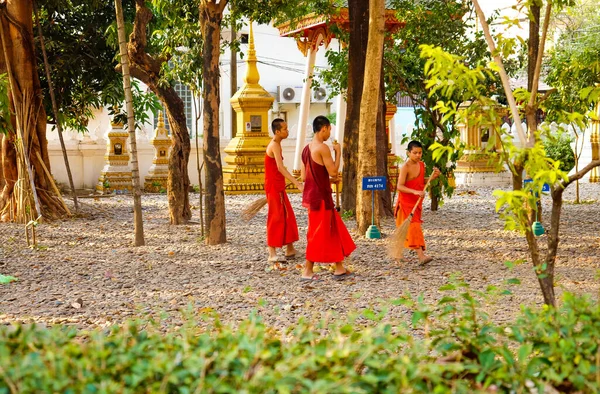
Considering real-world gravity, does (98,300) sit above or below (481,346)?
below

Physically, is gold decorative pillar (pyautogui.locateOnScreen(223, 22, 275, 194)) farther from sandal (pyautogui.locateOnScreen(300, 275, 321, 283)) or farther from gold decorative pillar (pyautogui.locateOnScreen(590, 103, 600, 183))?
sandal (pyautogui.locateOnScreen(300, 275, 321, 283))

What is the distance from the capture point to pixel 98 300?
298 inches

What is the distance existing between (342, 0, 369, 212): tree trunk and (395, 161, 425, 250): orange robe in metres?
3.97

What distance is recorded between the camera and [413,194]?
30.1ft

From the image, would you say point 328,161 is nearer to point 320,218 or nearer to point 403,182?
point 320,218

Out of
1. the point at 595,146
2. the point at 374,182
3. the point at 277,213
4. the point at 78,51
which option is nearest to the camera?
the point at 277,213

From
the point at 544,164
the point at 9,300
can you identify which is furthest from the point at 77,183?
the point at 544,164

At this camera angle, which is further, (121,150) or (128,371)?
(121,150)

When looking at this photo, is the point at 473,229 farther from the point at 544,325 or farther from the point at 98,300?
the point at 544,325

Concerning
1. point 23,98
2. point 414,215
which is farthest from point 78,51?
point 414,215

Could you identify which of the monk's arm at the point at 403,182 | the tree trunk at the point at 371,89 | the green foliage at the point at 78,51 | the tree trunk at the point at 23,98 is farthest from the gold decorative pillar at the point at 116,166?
the monk's arm at the point at 403,182

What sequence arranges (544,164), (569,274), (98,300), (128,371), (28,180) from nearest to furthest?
1. (128,371)
2. (544,164)
3. (98,300)
4. (569,274)
5. (28,180)

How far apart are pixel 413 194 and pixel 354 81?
4.33m

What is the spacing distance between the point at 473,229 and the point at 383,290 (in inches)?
195
